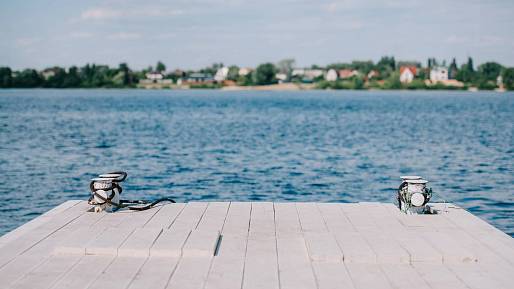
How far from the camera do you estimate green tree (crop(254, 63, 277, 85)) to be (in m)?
186

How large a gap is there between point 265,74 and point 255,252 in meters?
182

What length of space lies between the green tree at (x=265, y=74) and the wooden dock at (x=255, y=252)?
17839 cm

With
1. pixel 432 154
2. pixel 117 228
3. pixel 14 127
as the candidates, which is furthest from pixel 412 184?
pixel 14 127

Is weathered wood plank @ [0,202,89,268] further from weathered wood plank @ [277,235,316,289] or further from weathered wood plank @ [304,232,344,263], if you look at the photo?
weathered wood plank @ [304,232,344,263]

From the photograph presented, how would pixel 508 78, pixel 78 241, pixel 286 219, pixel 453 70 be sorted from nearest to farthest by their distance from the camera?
pixel 78 241 → pixel 286 219 → pixel 508 78 → pixel 453 70

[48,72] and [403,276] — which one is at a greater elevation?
[48,72]

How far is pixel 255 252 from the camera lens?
6633mm

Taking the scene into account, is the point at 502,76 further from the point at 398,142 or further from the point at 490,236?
the point at 490,236

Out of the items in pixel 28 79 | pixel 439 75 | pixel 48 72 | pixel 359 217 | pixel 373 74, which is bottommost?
pixel 28 79

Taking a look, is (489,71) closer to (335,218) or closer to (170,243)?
(335,218)

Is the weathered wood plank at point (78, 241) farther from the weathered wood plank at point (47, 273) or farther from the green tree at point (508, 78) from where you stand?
the green tree at point (508, 78)

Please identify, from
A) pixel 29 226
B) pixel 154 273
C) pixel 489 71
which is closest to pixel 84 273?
pixel 154 273

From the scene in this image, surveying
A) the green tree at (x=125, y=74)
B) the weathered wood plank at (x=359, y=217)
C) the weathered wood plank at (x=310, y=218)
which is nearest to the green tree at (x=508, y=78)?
the green tree at (x=125, y=74)

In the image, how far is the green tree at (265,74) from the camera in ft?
610
